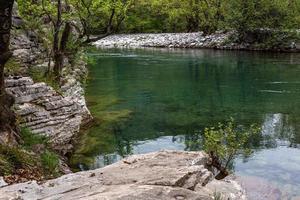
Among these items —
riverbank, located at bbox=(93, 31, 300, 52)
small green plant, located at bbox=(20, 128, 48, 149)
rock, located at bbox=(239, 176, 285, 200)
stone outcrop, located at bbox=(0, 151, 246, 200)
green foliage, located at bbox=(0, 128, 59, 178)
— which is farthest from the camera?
riverbank, located at bbox=(93, 31, 300, 52)

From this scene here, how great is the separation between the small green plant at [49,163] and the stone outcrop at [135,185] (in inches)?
118

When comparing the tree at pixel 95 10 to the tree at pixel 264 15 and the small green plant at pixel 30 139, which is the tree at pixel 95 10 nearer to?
the small green plant at pixel 30 139

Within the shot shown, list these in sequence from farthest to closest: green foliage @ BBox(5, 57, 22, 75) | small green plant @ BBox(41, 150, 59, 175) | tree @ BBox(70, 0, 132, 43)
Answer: tree @ BBox(70, 0, 132, 43), green foliage @ BBox(5, 57, 22, 75), small green plant @ BBox(41, 150, 59, 175)

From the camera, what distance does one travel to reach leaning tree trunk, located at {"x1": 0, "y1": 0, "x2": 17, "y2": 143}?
1157 centimetres

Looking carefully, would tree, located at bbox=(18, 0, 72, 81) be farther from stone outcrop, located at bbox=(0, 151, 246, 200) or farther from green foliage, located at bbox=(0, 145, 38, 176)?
stone outcrop, located at bbox=(0, 151, 246, 200)

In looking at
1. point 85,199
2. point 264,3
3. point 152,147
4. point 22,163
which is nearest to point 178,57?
point 264,3

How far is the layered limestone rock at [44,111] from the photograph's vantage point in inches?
618

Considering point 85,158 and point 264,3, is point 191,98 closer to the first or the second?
point 85,158

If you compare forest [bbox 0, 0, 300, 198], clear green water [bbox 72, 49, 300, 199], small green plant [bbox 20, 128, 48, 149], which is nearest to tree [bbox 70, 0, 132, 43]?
forest [bbox 0, 0, 300, 198]

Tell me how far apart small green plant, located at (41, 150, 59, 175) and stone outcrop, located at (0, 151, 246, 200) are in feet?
9.81

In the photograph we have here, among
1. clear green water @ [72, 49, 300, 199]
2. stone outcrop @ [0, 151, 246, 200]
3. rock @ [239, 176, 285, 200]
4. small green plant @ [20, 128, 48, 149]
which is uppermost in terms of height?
stone outcrop @ [0, 151, 246, 200]

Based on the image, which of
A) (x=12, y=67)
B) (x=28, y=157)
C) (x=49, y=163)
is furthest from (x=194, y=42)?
(x=28, y=157)

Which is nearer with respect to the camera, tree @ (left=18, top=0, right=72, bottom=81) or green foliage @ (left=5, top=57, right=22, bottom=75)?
green foliage @ (left=5, top=57, right=22, bottom=75)

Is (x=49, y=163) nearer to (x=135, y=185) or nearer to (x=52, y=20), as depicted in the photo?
(x=135, y=185)
